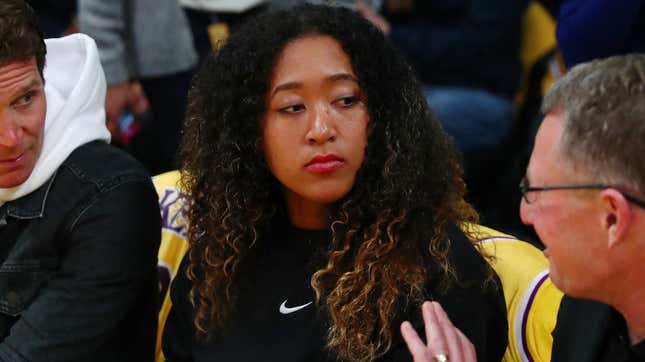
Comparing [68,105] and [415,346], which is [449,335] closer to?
[415,346]

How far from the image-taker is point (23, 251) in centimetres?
251

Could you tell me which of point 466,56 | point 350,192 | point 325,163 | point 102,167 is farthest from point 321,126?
point 466,56

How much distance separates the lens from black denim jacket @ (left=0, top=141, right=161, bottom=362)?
8.09 ft

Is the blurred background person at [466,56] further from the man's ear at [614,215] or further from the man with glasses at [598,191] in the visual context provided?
the man's ear at [614,215]

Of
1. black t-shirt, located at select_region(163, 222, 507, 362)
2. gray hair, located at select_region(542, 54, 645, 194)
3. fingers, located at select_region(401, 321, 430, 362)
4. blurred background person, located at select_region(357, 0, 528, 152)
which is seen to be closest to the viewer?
gray hair, located at select_region(542, 54, 645, 194)

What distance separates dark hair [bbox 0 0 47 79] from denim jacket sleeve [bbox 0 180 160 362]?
0.40 metres

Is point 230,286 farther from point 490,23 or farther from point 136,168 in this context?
point 490,23

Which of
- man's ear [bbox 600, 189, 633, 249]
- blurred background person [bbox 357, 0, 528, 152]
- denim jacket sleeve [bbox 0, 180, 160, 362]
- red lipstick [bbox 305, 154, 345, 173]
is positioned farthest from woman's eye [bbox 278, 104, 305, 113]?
blurred background person [bbox 357, 0, 528, 152]

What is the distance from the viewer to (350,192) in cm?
250

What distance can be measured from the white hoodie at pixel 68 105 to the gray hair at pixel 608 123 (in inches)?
50.7

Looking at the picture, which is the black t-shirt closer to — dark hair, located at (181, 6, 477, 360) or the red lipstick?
dark hair, located at (181, 6, 477, 360)

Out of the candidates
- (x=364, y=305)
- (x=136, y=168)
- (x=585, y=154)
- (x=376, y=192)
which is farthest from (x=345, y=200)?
(x=585, y=154)

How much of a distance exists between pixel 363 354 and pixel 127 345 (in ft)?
2.27

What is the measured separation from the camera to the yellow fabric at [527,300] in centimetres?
235
